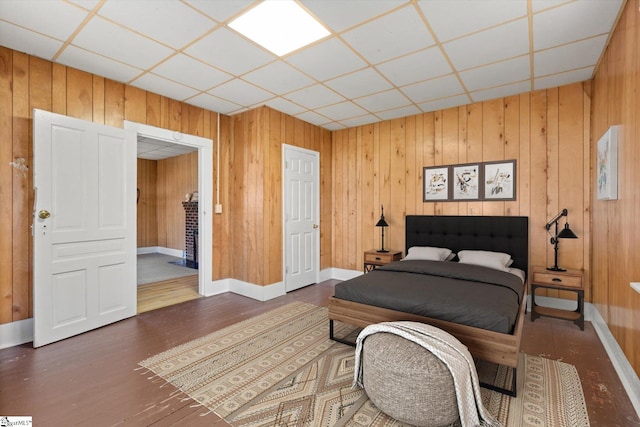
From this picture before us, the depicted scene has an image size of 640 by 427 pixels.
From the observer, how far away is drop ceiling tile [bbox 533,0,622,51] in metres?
2.05

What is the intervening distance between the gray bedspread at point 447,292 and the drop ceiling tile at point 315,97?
218cm

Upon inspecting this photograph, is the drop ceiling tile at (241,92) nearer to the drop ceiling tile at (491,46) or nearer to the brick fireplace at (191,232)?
the drop ceiling tile at (491,46)

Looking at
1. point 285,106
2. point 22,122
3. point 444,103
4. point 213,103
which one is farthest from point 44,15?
point 444,103

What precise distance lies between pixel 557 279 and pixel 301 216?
128 inches

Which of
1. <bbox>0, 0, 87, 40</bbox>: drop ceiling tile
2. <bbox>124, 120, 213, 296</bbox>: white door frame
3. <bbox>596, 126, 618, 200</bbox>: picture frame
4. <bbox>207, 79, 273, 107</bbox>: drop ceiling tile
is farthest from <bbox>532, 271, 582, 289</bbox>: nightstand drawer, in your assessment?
<bbox>0, 0, 87, 40</bbox>: drop ceiling tile

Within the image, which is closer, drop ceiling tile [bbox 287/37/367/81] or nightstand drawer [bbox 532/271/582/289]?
drop ceiling tile [bbox 287/37/367/81]

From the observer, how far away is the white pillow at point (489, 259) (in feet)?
10.5

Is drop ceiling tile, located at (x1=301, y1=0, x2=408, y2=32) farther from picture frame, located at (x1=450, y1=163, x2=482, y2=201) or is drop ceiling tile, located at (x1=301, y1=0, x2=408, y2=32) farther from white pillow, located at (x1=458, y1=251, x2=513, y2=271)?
white pillow, located at (x1=458, y1=251, x2=513, y2=271)

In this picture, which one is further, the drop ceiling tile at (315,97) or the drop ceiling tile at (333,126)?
the drop ceiling tile at (333,126)

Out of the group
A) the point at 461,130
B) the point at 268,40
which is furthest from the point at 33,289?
the point at 461,130

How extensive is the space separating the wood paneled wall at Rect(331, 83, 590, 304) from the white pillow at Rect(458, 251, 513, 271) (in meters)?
0.51

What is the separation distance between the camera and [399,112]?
14.0 ft

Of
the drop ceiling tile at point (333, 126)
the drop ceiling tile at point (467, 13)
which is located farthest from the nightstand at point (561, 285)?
the drop ceiling tile at point (333, 126)

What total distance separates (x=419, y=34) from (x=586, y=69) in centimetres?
196
